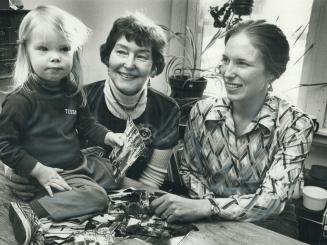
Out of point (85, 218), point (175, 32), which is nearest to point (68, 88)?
point (85, 218)

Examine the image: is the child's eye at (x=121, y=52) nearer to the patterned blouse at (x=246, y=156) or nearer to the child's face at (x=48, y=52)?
the child's face at (x=48, y=52)

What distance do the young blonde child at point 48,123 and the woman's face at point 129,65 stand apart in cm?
10

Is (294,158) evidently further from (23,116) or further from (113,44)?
(23,116)

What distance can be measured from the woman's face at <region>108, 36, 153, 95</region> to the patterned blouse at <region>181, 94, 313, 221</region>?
228mm

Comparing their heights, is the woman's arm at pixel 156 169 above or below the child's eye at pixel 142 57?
below

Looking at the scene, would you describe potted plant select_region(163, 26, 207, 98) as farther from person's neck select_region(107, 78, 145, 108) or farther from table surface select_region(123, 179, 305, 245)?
table surface select_region(123, 179, 305, 245)

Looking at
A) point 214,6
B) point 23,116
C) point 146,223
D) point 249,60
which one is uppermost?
point 214,6

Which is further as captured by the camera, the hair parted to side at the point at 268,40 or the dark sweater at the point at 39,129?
the hair parted to side at the point at 268,40

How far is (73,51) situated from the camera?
2.41 ft

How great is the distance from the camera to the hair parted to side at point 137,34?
85 cm

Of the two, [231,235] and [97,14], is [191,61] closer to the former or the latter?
[97,14]

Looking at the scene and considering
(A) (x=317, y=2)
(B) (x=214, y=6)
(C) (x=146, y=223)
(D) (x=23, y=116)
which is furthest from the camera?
(B) (x=214, y=6)

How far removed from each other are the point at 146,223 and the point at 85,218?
134 millimetres

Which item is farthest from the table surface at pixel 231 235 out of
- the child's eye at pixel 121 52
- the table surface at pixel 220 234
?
the child's eye at pixel 121 52
